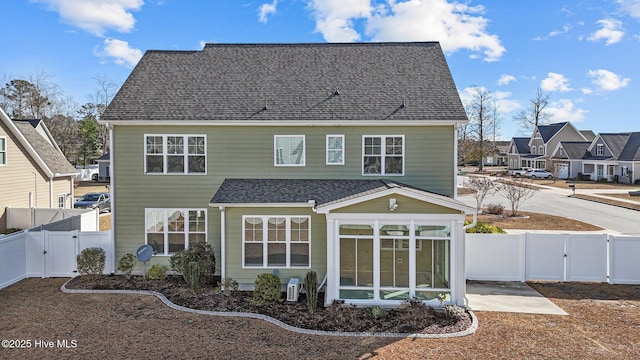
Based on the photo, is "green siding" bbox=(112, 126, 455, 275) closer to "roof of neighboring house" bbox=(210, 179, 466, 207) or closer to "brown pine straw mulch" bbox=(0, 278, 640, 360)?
"roof of neighboring house" bbox=(210, 179, 466, 207)

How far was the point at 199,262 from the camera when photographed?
473 inches

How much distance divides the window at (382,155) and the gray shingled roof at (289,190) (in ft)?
1.93

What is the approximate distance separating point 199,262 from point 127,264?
3007 mm

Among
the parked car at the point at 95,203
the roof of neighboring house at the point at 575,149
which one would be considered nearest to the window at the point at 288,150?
the parked car at the point at 95,203

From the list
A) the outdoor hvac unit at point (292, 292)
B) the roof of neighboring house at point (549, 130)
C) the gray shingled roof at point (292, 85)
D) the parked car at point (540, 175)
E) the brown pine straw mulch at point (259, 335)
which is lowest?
the brown pine straw mulch at point (259, 335)

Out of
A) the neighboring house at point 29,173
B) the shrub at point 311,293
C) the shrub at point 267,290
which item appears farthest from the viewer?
the neighboring house at point 29,173

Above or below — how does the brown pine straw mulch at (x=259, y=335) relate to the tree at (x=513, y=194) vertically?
below

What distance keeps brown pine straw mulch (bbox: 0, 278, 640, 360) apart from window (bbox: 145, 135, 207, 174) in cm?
484

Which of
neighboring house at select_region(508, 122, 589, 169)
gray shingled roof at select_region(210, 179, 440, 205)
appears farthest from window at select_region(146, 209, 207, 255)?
neighboring house at select_region(508, 122, 589, 169)

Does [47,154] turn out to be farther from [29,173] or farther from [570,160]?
[570,160]

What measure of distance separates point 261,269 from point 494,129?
72.6 meters

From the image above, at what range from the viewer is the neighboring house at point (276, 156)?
1222 cm

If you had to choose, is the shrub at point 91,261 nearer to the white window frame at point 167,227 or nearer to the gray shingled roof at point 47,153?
the white window frame at point 167,227

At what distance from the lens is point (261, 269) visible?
40.2ft
